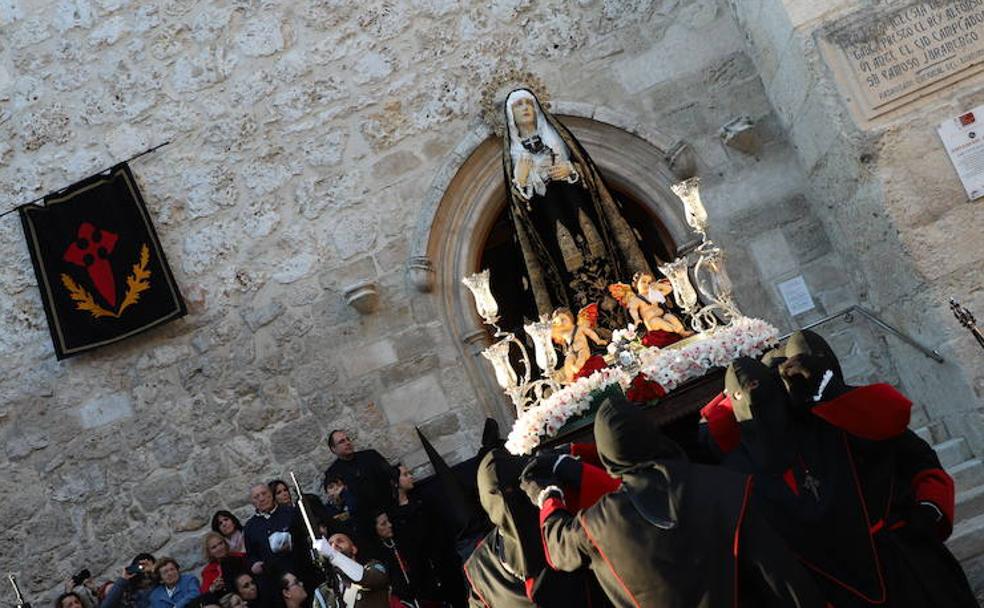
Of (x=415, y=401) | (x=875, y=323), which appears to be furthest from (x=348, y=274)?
(x=875, y=323)

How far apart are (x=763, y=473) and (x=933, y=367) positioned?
276 cm

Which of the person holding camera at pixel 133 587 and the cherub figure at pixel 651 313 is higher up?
the cherub figure at pixel 651 313

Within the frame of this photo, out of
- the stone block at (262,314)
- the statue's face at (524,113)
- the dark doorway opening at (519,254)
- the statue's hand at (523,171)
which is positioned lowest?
the dark doorway opening at (519,254)

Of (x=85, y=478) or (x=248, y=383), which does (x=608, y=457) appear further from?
(x=85, y=478)

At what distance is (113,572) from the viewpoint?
7.13 meters

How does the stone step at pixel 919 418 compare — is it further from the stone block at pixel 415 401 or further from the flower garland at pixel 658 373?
the stone block at pixel 415 401

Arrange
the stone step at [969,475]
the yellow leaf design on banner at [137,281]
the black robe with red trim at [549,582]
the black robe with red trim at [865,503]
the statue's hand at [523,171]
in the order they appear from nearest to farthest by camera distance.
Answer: the black robe with red trim at [865,503] < the black robe with red trim at [549,582] < the stone step at [969,475] < the statue's hand at [523,171] < the yellow leaf design on banner at [137,281]

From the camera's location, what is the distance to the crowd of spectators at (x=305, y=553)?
19.0 ft

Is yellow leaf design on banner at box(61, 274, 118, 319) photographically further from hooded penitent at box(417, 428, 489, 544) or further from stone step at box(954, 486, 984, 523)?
stone step at box(954, 486, 984, 523)

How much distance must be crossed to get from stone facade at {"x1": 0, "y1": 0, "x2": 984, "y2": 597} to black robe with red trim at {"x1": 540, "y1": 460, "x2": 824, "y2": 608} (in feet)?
13.1

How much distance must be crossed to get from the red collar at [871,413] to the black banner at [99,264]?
16.7ft

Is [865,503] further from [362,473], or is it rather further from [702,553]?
[362,473]

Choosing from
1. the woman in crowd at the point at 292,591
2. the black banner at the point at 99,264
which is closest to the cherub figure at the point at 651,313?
the woman in crowd at the point at 292,591

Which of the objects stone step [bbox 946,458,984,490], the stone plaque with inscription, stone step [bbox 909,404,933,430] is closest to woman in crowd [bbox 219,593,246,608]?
stone step [bbox 946,458,984,490]
